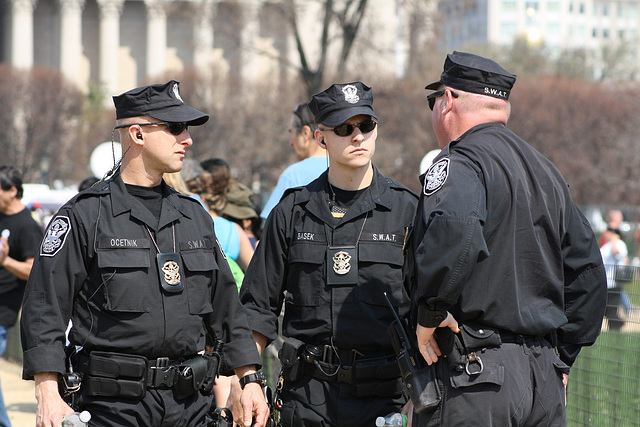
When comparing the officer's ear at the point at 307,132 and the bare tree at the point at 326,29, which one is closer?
the officer's ear at the point at 307,132

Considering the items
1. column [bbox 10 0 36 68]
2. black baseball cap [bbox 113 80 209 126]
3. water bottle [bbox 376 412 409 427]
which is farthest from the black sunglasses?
column [bbox 10 0 36 68]

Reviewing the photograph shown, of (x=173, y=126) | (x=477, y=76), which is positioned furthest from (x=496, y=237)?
(x=173, y=126)

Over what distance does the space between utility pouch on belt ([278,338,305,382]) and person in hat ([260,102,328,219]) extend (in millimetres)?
1672

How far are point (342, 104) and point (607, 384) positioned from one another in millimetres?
3482

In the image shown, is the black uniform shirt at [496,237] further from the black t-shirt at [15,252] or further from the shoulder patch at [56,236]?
the black t-shirt at [15,252]

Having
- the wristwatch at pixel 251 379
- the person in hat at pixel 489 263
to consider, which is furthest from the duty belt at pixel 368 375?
the person in hat at pixel 489 263

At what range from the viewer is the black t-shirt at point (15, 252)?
27.7 ft

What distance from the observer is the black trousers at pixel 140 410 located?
14.4 ft

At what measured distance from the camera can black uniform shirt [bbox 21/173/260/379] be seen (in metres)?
4.38

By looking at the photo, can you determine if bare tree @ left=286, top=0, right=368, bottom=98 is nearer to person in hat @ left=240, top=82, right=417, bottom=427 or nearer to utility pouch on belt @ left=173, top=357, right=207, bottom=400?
person in hat @ left=240, top=82, right=417, bottom=427

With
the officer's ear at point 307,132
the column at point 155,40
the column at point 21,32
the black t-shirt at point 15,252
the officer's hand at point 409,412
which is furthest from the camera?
the column at point 155,40

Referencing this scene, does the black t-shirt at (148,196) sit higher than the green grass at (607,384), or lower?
higher

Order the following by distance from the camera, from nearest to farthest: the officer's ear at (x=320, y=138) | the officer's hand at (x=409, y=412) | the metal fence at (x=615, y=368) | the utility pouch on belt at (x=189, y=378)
Result: the officer's hand at (x=409, y=412) → the utility pouch on belt at (x=189, y=378) → the officer's ear at (x=320, y=138) → the metal fence at (x=615, y=368)

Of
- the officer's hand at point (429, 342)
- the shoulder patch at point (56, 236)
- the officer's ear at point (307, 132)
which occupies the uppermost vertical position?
the officer's ear at point (307, 132)
